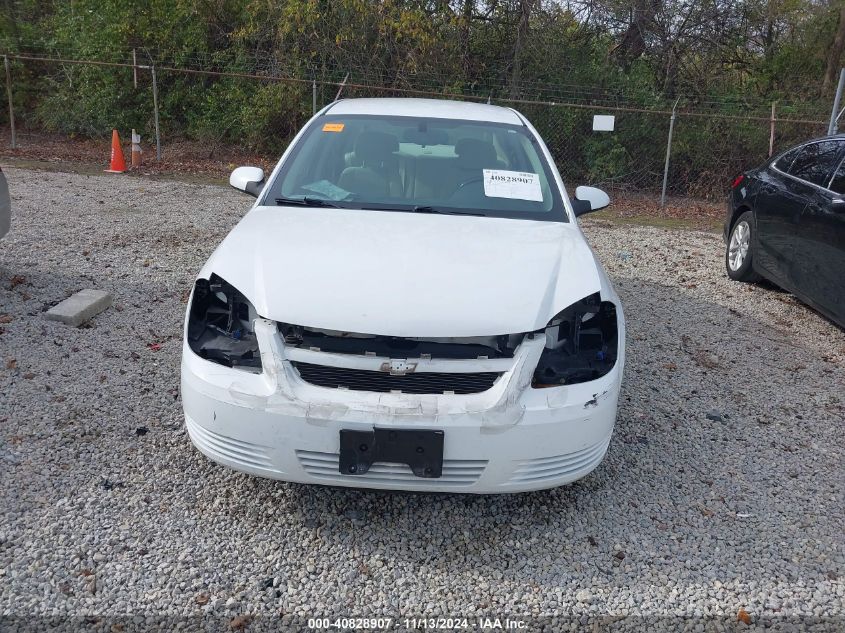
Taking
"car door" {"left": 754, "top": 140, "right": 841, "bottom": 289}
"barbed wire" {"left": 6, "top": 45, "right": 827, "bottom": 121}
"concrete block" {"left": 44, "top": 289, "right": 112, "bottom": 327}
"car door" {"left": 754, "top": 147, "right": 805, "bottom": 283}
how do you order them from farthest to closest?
"barbed wire" {"left": 6, "top": 45, "right": 827, "bottom": 121} → "car door" {"left": 754, "top": 147, "right": 805, "bottom": 283} → "car door" {"left": 754, "top": 140, "right": 841, "bottom": 289} → "concrete block" {"left": 44, "top": 289, "right": 112, "bottom": 327}

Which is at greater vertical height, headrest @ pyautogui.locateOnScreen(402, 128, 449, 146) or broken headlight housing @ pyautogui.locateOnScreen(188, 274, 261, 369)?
headrest @ pyautogui.locateOnScreen(402, 128, 449, 146)

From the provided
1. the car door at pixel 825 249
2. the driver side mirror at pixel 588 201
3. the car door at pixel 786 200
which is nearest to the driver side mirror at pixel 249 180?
the driver side mirror at pixel 588 201

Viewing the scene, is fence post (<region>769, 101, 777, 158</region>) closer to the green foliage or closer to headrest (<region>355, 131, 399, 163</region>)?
the green foliage

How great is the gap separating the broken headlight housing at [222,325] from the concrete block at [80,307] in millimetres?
2431

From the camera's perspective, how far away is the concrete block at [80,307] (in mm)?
4969

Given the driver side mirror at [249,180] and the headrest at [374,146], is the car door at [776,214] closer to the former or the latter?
the headrest at [374,146]

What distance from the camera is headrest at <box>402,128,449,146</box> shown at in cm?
421

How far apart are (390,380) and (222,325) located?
2.77ft

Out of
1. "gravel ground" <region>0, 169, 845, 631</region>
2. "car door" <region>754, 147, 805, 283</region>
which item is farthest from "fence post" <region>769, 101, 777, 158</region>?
"gravel ground" <region>0, 169, 845, 631</region>

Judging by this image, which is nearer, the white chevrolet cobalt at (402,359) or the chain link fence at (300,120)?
the white chevrolet cobalt at (402,359)

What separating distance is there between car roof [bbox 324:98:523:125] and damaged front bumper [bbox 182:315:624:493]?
220 centimetres

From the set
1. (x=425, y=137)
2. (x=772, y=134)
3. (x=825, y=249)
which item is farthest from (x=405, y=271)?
(x=772, y=134)

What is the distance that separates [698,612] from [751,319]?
4101mm

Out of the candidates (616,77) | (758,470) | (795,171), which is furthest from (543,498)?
(616,77)
